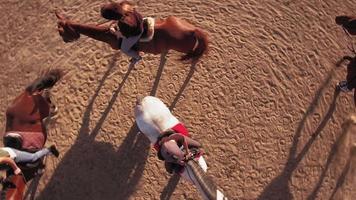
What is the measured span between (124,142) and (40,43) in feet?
7.11

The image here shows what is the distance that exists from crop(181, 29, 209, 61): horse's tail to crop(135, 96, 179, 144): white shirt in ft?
2.80

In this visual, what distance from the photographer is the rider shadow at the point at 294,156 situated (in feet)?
23.6

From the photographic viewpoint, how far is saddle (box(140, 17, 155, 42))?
18.8ft

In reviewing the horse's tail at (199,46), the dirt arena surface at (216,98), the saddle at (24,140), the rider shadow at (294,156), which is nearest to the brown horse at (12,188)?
the saddle at (24,140)

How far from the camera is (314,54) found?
24.4 ft

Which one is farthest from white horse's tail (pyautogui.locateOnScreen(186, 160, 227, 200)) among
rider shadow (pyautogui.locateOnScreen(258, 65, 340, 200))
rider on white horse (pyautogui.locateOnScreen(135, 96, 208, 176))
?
rider shadow (pyautogui.locateOnScreen(258, 65, 340, 200))

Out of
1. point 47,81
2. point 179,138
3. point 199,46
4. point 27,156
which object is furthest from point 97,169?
point 199,46

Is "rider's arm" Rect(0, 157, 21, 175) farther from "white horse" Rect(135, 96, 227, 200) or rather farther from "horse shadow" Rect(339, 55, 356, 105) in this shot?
"horse shadow" Rect(339, 55, 356, 105)

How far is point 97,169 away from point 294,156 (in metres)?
3.20

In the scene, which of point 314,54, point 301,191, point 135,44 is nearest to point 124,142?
point 135,44

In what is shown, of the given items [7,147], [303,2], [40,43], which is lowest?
[7,147]

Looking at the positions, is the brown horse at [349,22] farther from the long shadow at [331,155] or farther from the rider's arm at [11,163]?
the rider's arm at [11,163]

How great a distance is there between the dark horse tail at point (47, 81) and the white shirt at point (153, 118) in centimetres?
142

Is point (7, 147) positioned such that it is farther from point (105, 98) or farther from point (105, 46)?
point (105, 46)
